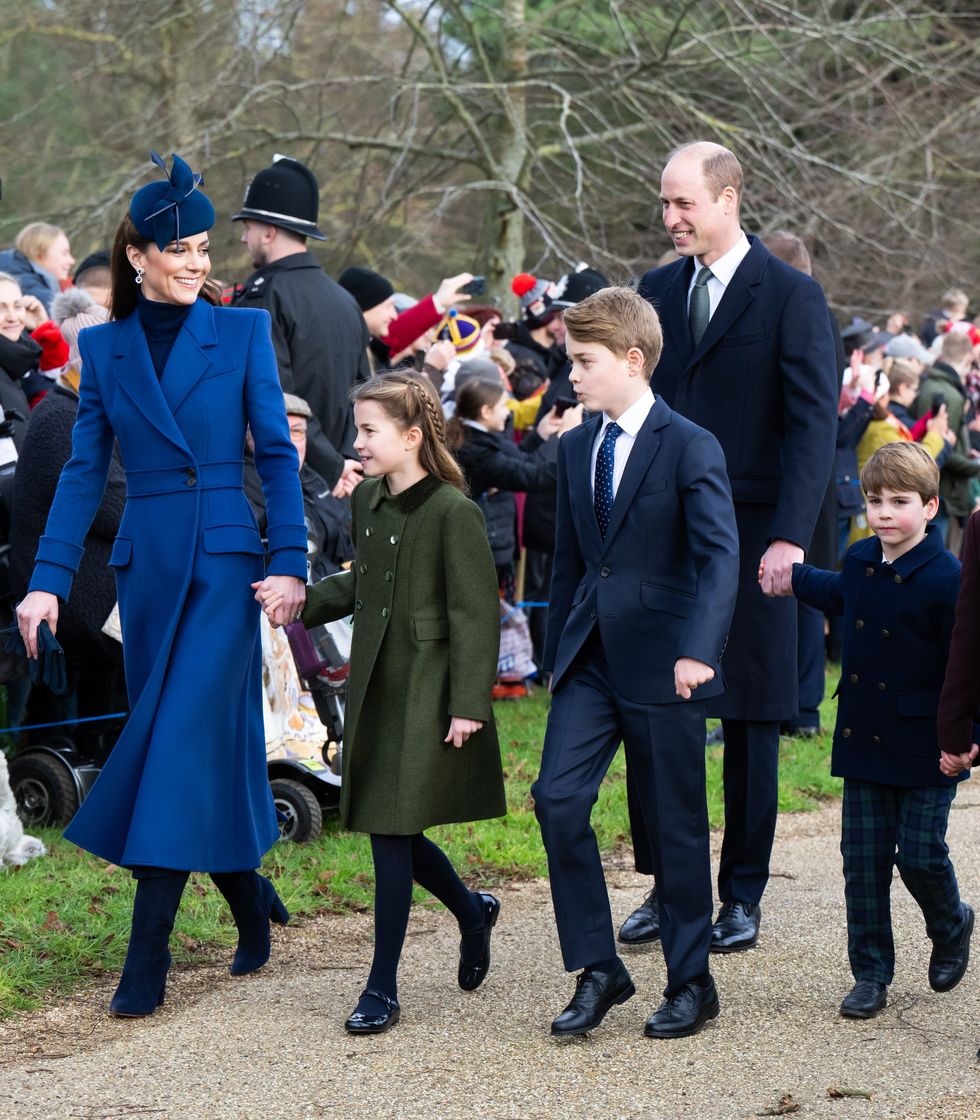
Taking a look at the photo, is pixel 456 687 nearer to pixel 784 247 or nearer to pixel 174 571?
pixel 174 571

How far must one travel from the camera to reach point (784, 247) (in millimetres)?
7145

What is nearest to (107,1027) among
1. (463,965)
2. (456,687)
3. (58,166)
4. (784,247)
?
(463,965)

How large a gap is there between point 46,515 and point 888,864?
3283 millimetres

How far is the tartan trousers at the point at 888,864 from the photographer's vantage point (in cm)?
448

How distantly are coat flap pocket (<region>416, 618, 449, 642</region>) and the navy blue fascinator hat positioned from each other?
1.20 metres

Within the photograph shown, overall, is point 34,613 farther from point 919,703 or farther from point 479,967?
point 919,703

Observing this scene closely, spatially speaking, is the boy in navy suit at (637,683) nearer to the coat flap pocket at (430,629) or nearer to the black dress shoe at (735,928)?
the coat flap pocket at (430,629)

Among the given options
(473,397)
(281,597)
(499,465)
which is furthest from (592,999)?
(473,397)

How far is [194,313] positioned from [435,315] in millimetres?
4221

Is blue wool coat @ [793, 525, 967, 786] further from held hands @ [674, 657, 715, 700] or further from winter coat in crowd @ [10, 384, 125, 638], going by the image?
winter coat in crowd @ [10, 384, 125, 638]

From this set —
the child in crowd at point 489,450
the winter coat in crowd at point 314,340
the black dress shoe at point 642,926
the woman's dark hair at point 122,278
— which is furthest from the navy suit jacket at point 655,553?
the child in crowd at point 489,450

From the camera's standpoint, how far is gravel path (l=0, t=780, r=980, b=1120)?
381 cm

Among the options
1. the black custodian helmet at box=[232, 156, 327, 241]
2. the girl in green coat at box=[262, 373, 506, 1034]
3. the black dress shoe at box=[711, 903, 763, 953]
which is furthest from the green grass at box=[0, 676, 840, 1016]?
the black custodian helmet at box=[232, 156, 327, 241]

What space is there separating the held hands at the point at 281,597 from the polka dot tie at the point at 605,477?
81 cm
